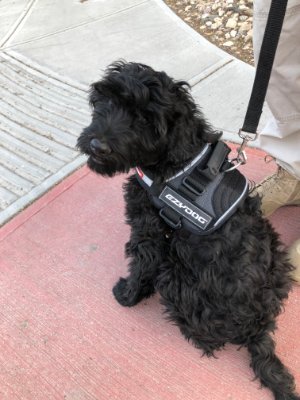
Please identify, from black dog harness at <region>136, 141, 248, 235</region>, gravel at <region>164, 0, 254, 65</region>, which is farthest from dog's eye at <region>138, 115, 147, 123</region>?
gravel at <region>164, 0, 254, 65</region>

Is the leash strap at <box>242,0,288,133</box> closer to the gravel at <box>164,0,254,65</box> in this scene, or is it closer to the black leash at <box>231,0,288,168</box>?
the black leash at <box>231,0,288,168</box>

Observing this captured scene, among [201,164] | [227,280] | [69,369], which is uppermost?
[201,164]

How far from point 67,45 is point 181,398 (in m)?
3.90

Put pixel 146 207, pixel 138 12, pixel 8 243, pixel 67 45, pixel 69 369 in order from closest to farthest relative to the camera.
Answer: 1. pixel 146 207
2. pixel 69 369
3. pixel 8 243
4. pixel 67 45
5. pixel 138 12

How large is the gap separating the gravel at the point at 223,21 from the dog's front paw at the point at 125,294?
9.54 ft

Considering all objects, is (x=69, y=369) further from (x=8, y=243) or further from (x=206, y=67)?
(x=206, y=67)

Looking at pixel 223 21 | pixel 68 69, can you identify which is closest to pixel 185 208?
pixel 68 69

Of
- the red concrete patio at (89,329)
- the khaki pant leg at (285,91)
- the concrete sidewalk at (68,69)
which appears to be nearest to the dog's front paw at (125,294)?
the red concrete patio at (89,329)

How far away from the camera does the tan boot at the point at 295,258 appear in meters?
2.44

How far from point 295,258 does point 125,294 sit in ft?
3.36

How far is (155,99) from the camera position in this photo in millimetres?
1656

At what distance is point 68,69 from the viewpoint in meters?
4.27

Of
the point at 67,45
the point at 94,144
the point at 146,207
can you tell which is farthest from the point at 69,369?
the point at 67,45

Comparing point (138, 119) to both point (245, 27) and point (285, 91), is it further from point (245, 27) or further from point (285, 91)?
point (245, 27)
